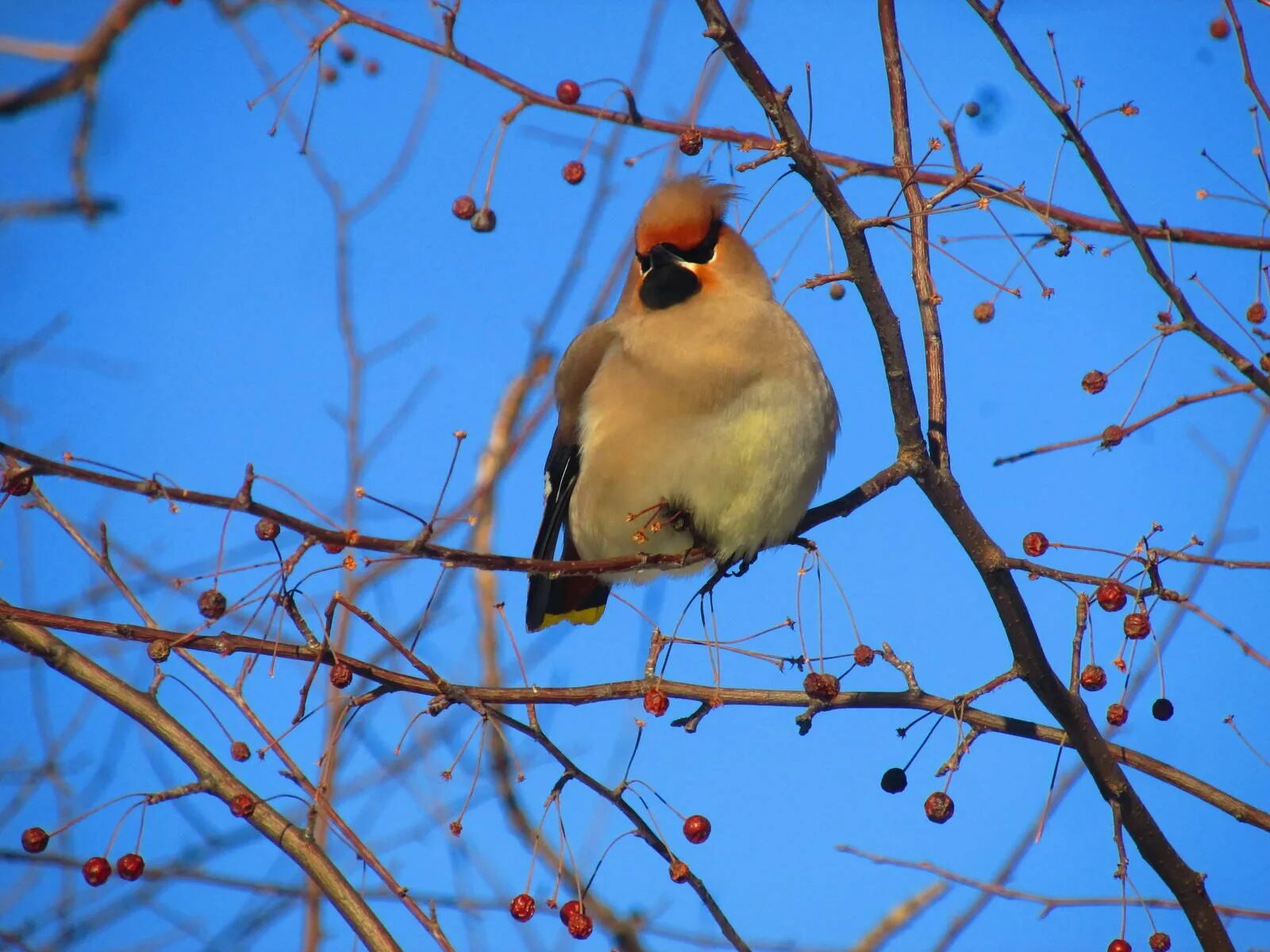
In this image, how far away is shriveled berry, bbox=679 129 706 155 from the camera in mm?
2951

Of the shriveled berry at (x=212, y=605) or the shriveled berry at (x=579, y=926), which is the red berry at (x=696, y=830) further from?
the shriveled berry at (x=212, y=605)

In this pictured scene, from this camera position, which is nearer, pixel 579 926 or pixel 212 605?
pixel 212 605

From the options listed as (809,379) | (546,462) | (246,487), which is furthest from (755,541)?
(246,487)

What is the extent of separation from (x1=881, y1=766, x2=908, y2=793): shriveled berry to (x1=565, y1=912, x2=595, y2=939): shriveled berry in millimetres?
628

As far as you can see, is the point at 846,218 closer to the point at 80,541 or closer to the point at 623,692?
the point at 623,692

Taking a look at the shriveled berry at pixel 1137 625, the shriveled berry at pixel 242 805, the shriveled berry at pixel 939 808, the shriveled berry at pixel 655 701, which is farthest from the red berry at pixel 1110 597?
the shriveled berry at pixel 242 805

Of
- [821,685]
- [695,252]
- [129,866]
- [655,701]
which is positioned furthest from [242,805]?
[695,252]

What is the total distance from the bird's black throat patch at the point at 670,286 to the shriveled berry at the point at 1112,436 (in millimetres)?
1495

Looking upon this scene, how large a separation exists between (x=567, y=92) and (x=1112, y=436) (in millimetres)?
1375

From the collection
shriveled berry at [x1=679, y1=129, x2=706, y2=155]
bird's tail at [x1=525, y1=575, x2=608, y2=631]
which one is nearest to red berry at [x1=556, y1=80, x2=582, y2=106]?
shriveled berry at [x1=679, y1=129, x2=706, y2=155]

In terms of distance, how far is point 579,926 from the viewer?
262cm

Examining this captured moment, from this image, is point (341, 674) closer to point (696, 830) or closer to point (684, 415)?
point (696, 830)

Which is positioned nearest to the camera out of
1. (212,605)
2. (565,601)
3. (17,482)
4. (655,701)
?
(17,482)

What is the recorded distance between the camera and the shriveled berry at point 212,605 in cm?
226
